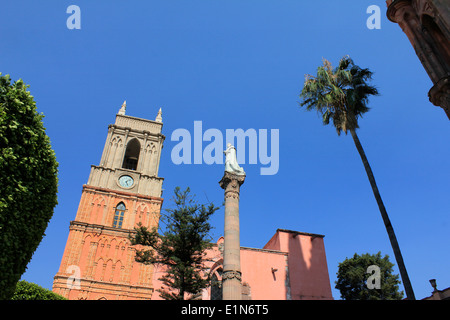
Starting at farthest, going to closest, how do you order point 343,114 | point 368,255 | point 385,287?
point 368,255
point 385,287
point 343,114

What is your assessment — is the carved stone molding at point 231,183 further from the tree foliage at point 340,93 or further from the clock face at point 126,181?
the clock face at point 126,181

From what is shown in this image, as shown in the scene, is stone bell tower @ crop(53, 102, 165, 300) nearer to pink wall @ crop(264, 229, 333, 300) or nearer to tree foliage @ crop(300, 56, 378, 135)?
pink wall @ crop(264, 229, 333, 300)

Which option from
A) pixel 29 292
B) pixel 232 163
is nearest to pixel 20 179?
pixel 29 292

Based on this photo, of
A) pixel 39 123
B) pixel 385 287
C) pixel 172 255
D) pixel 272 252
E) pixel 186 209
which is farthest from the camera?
pixel 385 287

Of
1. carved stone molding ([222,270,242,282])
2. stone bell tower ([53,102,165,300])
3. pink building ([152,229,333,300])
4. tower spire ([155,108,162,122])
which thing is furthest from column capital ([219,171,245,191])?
tower spire ([155,108,162,122])

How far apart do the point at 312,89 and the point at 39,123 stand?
1349 centimetres

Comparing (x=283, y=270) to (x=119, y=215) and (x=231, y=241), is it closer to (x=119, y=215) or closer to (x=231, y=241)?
(x=231, y=241)

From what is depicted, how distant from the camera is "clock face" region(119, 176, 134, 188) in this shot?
3218 centimetres

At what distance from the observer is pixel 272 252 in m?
25.1

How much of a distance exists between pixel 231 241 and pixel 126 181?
21.7 m

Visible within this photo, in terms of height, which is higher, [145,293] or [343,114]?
[343,114]

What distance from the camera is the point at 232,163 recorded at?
16.0 m
